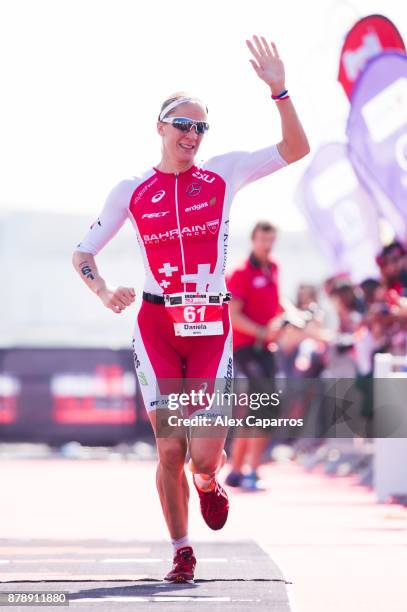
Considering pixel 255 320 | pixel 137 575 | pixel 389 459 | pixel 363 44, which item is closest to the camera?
pixel 137 575

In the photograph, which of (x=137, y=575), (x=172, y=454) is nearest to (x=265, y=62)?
(x=172, y=454)

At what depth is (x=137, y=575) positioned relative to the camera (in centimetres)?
729

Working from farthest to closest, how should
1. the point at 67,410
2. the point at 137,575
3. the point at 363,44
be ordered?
the point at 67,410
the point at 363,44
the point at 137,575

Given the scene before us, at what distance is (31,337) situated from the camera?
3297 centimetres

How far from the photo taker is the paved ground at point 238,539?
667 cm

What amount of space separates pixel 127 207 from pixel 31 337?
84.6ft

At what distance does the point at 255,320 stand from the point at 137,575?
607 cm

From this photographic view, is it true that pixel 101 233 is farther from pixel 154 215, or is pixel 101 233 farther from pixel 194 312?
pixel 194 312

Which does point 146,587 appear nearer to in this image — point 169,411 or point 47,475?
point 169,411

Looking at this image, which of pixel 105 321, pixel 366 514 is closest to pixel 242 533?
pixel 366 514

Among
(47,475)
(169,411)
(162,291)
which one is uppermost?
(162,291)

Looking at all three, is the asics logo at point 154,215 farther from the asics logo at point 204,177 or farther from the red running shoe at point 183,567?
the red running shoe at point 183,567

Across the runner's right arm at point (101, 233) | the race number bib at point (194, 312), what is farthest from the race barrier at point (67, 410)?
the race number bib at point (194, 312)

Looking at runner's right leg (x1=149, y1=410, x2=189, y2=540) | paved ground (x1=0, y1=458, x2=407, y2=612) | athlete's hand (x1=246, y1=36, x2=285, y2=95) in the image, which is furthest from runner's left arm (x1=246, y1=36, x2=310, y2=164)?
paved ground (x1=0, y1=458, x2=407, y2=612)
